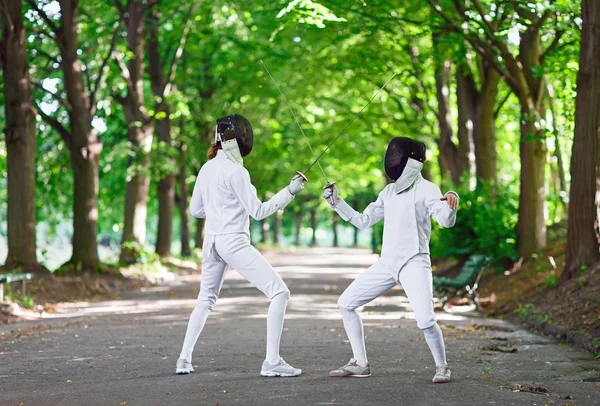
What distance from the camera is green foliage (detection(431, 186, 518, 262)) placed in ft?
61.5

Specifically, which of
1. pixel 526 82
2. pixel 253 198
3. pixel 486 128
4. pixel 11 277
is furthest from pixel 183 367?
pixel 486 128

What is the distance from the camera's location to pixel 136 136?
23.7m

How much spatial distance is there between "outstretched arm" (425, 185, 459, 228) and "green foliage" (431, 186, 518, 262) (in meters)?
11.5

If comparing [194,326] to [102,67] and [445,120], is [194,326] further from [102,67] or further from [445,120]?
[445,120]

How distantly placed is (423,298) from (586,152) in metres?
7.05

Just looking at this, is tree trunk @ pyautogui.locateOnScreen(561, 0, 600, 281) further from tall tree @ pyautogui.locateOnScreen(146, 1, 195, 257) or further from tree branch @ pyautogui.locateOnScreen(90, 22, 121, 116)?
tall tree @ pyautogui.locateOnScreen(146, 1, 195, 257)

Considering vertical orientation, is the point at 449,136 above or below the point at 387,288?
above

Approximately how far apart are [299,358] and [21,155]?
1057cm

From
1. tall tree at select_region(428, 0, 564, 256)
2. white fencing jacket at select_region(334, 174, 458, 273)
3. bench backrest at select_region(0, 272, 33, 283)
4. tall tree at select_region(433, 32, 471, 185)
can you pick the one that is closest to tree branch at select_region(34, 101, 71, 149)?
bench backrest at select_region(0, 272, 33, 283)

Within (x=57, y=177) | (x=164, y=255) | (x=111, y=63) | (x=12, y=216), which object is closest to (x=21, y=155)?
(x=12, y=216)

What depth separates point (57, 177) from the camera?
87.9 feet

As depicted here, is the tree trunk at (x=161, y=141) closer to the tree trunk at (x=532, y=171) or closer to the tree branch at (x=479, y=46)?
the tree trunk at (x=532, y=171)

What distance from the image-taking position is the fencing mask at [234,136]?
768 centimetres

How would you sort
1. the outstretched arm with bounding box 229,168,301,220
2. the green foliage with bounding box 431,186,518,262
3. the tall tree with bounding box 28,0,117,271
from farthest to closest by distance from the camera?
the tall tree with bounding box 28,0,117,271
the green foliage with bounding box 431,186,518,262
the outstretched arm with bounding box 229,168,301,220
